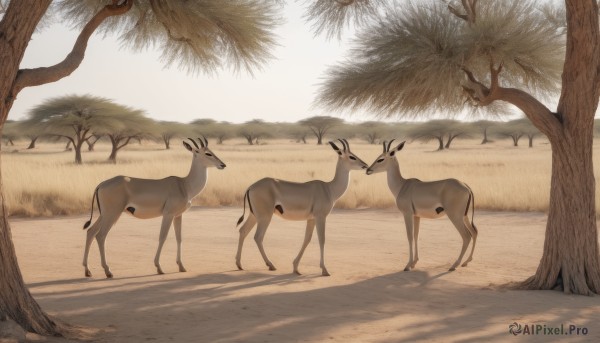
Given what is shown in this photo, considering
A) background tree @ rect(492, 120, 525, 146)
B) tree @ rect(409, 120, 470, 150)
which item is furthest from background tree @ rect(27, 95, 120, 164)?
background tree @ rect(492, 120, 525, 146)

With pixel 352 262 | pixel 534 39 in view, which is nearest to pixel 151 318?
pixel 352 262

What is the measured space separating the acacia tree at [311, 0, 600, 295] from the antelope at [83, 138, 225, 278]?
2.95 m

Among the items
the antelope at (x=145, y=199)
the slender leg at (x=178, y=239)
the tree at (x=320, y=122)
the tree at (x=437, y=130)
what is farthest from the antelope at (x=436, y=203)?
the tree at (x=320, y=122)

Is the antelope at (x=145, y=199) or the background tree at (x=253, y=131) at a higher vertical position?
the background tree at (x=253, y=131)

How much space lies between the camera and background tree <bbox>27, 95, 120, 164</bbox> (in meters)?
41.6

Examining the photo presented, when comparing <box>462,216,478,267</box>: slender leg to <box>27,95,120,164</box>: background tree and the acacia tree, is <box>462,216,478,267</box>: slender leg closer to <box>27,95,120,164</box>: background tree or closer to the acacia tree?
the acacia tree

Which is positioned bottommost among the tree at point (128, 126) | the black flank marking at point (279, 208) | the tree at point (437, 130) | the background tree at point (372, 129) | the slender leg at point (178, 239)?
the slender leg at point (178, 239)

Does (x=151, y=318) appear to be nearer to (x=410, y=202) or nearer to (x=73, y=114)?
(x=410, y=202)

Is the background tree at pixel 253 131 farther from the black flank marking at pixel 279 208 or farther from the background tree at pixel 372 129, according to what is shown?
the black flank marking at pixel 279 208

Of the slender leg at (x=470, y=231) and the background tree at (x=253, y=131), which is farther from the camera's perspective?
the background tree at (x=253, y=131)

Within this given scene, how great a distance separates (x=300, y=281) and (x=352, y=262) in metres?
2.24

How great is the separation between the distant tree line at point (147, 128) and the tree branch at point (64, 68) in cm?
3204

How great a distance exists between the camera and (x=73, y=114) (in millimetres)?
41750

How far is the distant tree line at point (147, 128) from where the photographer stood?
4216cm
